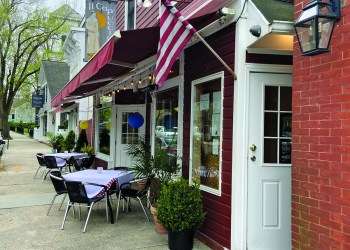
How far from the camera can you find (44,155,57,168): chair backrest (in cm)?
1035

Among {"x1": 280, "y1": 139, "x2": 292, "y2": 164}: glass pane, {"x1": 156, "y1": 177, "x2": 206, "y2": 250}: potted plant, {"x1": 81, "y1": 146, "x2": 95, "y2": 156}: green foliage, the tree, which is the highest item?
the tree

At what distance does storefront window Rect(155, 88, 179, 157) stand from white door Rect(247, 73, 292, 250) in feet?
7.17

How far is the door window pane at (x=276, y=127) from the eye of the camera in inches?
181

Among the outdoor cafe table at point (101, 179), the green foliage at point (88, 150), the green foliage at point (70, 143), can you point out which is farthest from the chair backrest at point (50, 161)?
the green foliage at point (70, 143)

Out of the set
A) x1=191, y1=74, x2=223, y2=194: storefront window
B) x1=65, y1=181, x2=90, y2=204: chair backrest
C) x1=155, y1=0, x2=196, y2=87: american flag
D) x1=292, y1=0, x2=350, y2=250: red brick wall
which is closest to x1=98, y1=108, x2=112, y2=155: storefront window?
x1=65, y1=181, x2=90, y2=204: chair backrest

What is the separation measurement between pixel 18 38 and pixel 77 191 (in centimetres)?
2750

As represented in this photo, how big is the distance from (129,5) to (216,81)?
6.52 metres

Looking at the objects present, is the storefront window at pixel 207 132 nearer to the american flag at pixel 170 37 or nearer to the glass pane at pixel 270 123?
the glass pane at pixel 270 123

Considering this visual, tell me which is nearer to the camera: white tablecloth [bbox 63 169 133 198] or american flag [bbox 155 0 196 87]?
american flag [bbox 155 0 196 87]

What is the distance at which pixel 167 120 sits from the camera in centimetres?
709

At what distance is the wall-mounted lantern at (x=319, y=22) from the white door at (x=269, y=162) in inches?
58.5

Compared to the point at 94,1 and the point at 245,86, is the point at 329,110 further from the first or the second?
the point at 94,1

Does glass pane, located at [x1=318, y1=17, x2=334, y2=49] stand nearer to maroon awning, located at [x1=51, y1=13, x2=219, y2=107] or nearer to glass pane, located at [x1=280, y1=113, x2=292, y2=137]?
glass pane, located at [x1=280, y1=113, x2=292, y2=137]

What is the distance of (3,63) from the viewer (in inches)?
1197
